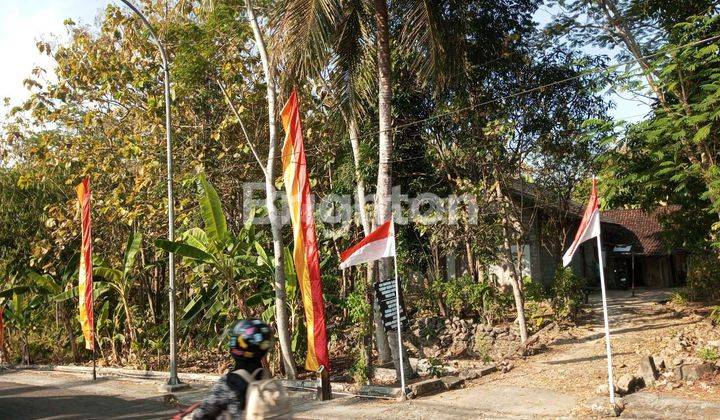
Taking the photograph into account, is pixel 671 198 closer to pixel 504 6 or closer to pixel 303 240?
pixel 504 6

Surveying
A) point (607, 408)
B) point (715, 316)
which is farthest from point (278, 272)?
point (715, 316)

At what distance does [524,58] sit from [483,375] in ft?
24.5

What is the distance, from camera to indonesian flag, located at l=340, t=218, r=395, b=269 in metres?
11.1

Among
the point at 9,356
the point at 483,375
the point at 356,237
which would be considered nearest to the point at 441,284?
the point at 356,237

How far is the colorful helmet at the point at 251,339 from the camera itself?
164 inches

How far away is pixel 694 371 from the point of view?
32.3 ft

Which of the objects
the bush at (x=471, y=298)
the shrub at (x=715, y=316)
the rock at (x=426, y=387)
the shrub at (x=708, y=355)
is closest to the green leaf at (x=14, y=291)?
the bush at (x=471, y=298)


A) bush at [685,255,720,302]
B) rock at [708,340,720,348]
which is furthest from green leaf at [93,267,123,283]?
bush at [685,255,720,302]

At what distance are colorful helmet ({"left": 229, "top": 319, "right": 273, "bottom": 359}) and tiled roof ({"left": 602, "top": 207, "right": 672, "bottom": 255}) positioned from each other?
25422 mm

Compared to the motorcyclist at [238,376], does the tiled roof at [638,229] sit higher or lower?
higher

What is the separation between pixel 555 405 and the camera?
950 cm

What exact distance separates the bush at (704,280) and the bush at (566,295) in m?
4.03

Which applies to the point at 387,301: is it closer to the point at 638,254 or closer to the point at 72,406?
the point at 72,406

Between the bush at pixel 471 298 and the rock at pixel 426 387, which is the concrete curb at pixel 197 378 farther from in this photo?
the bush at pixel 471 298
